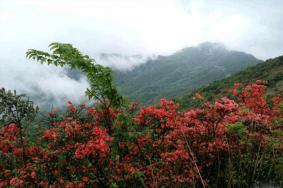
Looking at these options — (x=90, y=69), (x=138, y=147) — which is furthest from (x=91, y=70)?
(x=138, y=147)

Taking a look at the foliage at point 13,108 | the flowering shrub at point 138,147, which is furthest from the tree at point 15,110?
the flowering shrub at point 138,147

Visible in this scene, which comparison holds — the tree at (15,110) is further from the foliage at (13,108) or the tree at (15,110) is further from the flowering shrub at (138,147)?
the flowering shrub at (138,147)

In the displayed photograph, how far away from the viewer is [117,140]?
871cm

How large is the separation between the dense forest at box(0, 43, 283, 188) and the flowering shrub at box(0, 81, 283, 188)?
0.07ft

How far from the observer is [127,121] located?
8.54m

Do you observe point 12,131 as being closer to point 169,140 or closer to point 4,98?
point 4,98

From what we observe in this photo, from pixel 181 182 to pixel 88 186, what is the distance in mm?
2438

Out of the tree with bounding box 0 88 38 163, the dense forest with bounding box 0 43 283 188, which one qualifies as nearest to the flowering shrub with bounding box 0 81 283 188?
the dense forest with bounding box 0 43 283 188

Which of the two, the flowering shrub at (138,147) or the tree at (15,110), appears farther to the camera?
the tree at (15,110)

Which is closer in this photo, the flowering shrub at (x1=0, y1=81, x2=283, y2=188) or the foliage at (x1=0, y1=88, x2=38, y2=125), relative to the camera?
the flowering shrub at (x1=0, y1=81, x2=283, y2=188)

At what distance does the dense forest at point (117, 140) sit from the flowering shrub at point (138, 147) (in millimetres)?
22

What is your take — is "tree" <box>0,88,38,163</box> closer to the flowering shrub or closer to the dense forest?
the dense forest

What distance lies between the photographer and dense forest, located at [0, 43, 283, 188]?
26.6 feet

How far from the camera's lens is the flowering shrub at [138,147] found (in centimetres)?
805
